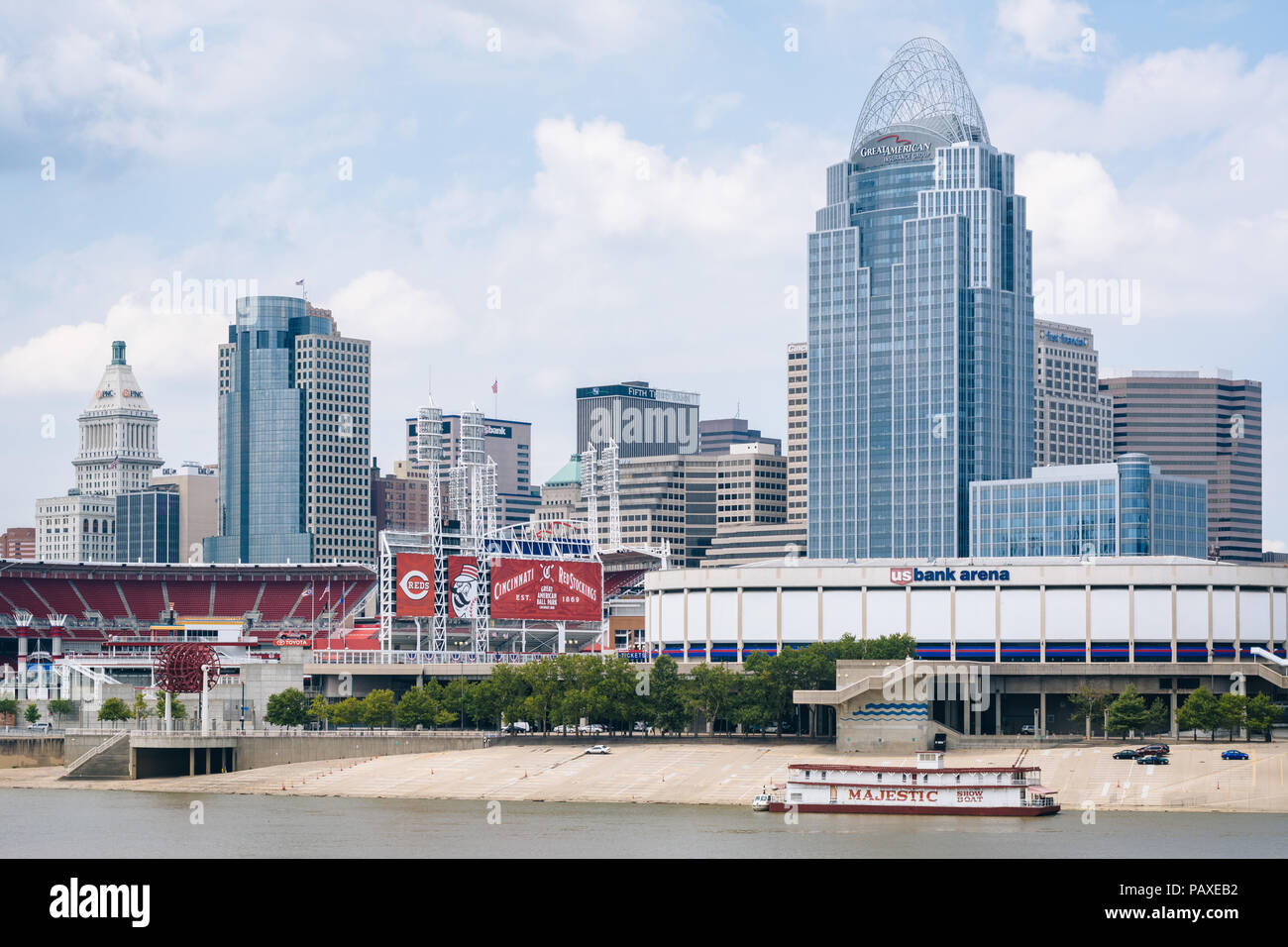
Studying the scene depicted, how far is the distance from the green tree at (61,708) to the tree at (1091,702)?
84107 mm

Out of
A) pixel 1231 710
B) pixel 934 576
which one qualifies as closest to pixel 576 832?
pixel 1231 710

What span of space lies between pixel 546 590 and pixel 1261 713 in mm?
69307

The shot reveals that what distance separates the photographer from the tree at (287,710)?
152875mm

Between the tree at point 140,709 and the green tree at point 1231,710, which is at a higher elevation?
the green tree at point 1231,710

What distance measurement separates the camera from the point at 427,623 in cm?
18600

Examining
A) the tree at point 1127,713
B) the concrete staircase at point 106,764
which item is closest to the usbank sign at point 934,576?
the tree at point 1127,713

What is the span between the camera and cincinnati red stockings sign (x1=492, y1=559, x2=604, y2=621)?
17625 centimetres

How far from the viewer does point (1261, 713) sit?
134 m

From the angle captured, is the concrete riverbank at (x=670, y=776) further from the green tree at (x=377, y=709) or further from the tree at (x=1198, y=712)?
the green tree at (x=377, y=709)

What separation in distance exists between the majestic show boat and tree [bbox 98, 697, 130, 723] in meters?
71.8

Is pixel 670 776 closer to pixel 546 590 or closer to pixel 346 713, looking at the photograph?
pixel 346 713
